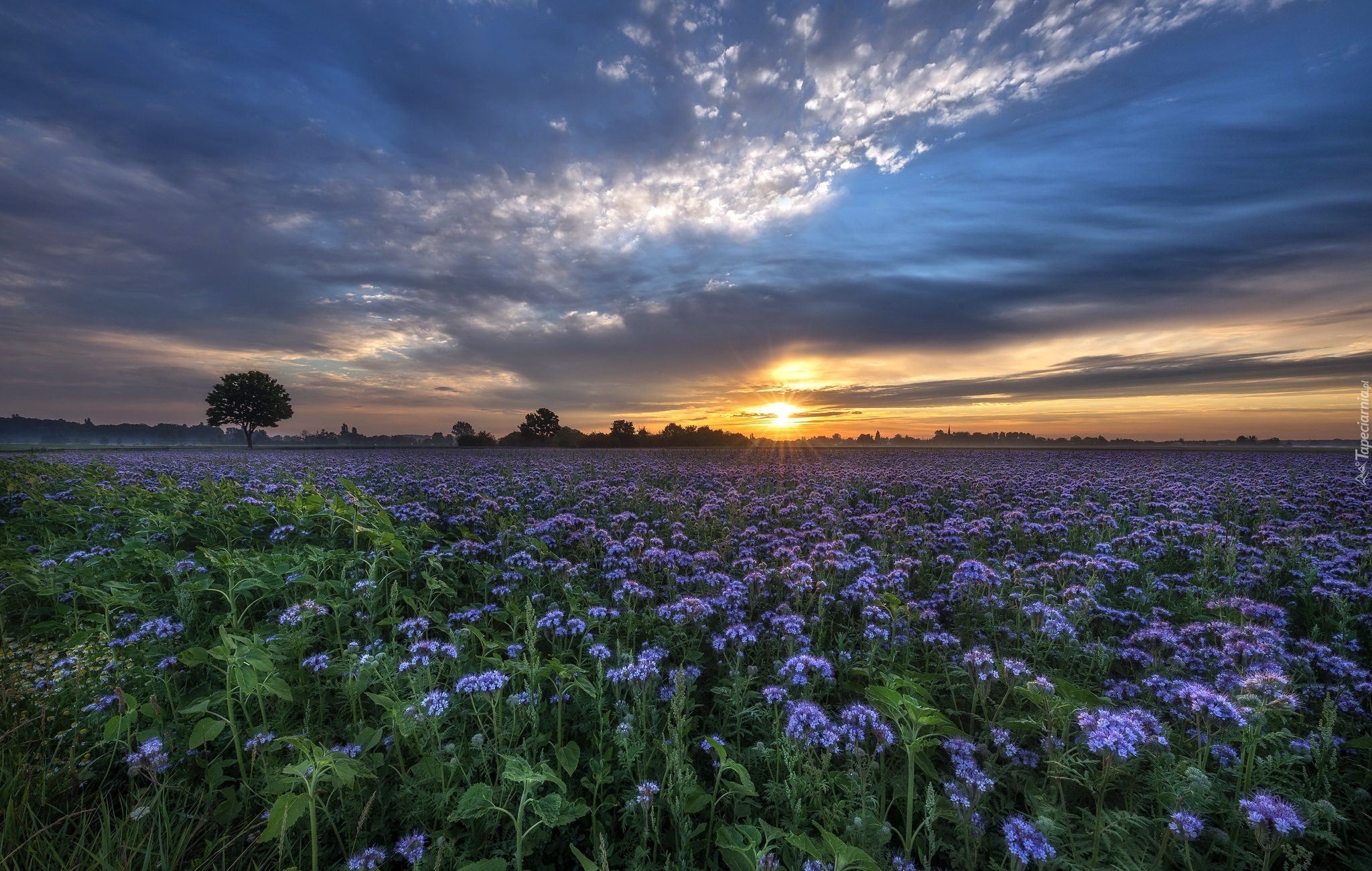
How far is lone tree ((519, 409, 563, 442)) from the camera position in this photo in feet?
190

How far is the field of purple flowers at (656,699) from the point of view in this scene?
2.61m

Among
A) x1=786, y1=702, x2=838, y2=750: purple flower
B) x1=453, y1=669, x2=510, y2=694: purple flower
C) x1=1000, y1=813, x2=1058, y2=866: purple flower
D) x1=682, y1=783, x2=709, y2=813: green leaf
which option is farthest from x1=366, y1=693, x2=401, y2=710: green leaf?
x1=1000, y1=813, x2=1058, y2=866: purple flower

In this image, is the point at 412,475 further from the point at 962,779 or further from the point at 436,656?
the point at 962,779

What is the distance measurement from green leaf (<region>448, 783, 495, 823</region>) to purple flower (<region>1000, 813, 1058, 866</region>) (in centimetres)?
253

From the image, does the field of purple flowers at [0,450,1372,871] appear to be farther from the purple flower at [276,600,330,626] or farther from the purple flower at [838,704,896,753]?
the purple flower at [276,600,330,626]

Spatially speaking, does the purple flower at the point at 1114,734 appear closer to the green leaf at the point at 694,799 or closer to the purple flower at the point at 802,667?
the purple flower at the point at 802,667

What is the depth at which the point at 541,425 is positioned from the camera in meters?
58.5

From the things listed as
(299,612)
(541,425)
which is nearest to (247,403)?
(541,425)

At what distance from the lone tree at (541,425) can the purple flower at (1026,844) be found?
5753cm

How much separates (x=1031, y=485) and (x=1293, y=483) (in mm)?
8004

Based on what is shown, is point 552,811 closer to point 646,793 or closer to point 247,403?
point 646,793

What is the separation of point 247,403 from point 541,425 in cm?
4290

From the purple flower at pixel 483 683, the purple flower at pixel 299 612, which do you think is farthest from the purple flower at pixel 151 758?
the purple flower at pixel 483 683

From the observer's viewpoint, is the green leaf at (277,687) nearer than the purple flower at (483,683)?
Yes
